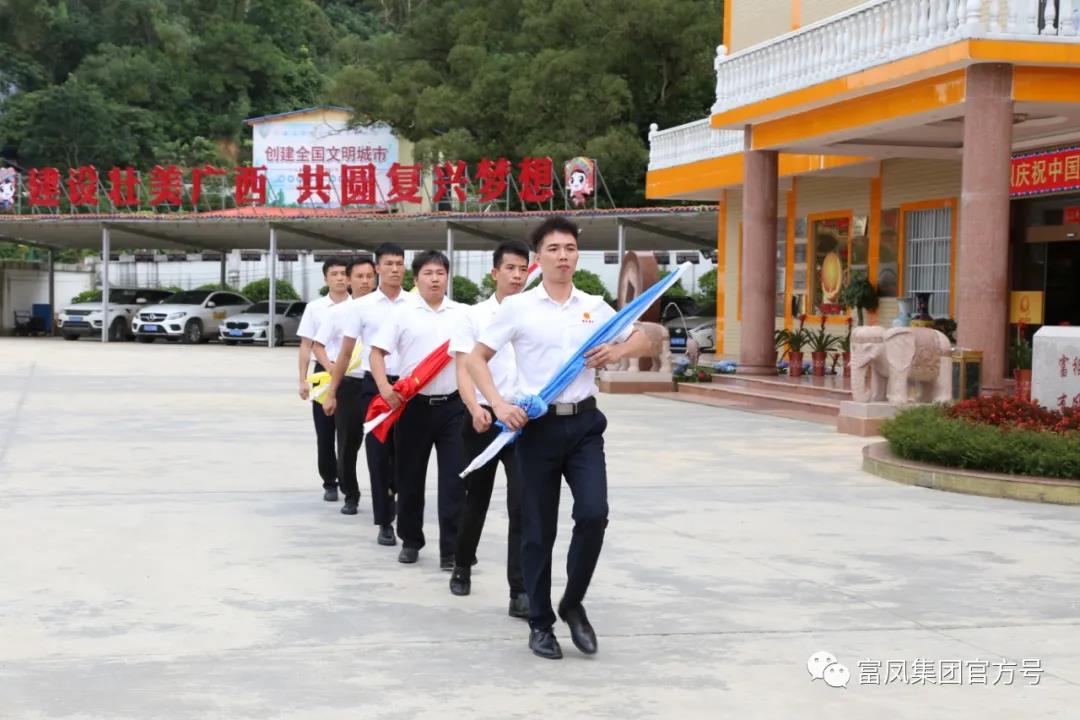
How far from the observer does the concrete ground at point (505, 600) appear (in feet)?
16.8

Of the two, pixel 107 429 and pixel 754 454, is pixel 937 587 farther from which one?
pixel 107 429

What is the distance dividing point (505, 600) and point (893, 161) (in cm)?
1750

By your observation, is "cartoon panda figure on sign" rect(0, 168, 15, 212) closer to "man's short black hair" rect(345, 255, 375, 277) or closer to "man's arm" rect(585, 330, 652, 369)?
"man's short black hair" rect(345, 255, 375, 277)

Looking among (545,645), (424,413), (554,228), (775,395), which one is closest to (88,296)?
(775,395)

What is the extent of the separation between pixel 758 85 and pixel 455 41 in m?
27.9

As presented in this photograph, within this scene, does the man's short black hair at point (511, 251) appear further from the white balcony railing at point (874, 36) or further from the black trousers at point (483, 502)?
the white balcony railing at point (874, 36)

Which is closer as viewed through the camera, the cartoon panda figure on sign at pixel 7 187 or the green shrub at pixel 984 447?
the green shrub at pixel 984 447

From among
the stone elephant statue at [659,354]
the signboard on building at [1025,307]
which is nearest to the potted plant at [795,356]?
the stone elephant statue at [659,354]

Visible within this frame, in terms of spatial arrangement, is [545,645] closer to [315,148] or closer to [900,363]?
[900,363]

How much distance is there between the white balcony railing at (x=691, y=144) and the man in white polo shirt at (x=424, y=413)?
17.3 m

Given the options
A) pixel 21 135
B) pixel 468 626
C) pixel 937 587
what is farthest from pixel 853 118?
pixel 21 135

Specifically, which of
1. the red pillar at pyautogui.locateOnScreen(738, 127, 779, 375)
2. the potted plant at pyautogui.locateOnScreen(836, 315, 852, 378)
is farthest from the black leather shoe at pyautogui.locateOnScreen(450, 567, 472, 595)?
the potted plant at pyautogui.locateOnScreen(836, 315, 852, 378)

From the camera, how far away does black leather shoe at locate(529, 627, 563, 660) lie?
5672 millimetres

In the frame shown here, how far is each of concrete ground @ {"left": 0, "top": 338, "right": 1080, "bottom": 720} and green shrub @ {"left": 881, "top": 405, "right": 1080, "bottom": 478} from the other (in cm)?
42
